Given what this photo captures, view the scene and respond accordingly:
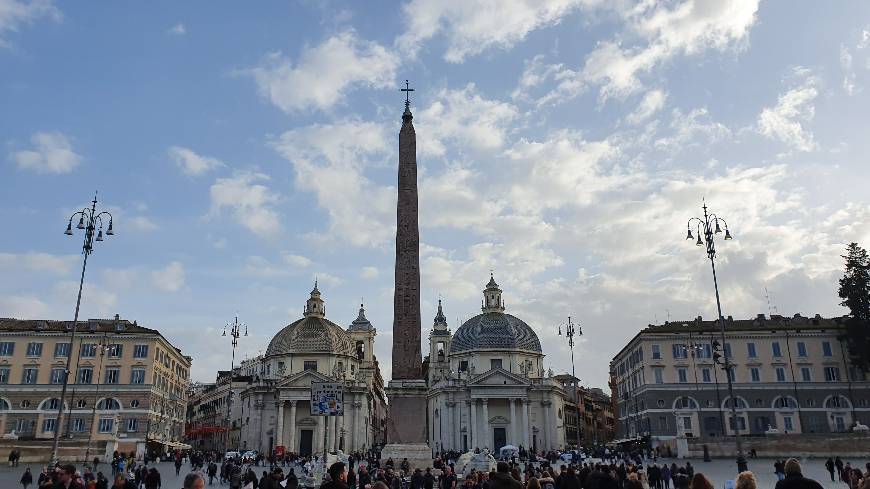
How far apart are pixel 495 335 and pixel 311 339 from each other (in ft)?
65.9


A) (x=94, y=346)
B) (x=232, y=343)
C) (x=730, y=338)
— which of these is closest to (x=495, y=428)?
(x=730, y=338)

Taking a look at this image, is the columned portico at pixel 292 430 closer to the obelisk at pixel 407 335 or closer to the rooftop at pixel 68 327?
the rooftop at pixel 68 327

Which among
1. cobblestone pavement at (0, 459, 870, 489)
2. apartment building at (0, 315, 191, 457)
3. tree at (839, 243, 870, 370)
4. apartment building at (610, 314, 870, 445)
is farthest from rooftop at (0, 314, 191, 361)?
tree at (839, 243, 870, 370)

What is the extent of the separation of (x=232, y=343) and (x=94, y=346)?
13479 mm

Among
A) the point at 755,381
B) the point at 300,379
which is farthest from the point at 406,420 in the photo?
the point at 300,379

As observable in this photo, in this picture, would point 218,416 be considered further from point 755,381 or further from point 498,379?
point 755,381

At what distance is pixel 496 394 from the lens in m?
68.5

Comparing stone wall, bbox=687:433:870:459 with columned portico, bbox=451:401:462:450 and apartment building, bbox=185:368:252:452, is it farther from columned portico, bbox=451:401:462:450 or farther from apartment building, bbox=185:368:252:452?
apartment building, bbox=185:368:252:452

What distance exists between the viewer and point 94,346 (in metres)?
53.3

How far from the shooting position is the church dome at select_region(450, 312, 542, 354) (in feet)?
243

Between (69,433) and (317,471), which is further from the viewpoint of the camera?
(69,433)

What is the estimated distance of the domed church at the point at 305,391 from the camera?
69812 millimetres

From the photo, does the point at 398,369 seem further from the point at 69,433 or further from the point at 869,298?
the point at 869,298

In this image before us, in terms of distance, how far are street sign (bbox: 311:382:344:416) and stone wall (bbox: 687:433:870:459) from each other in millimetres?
26273
